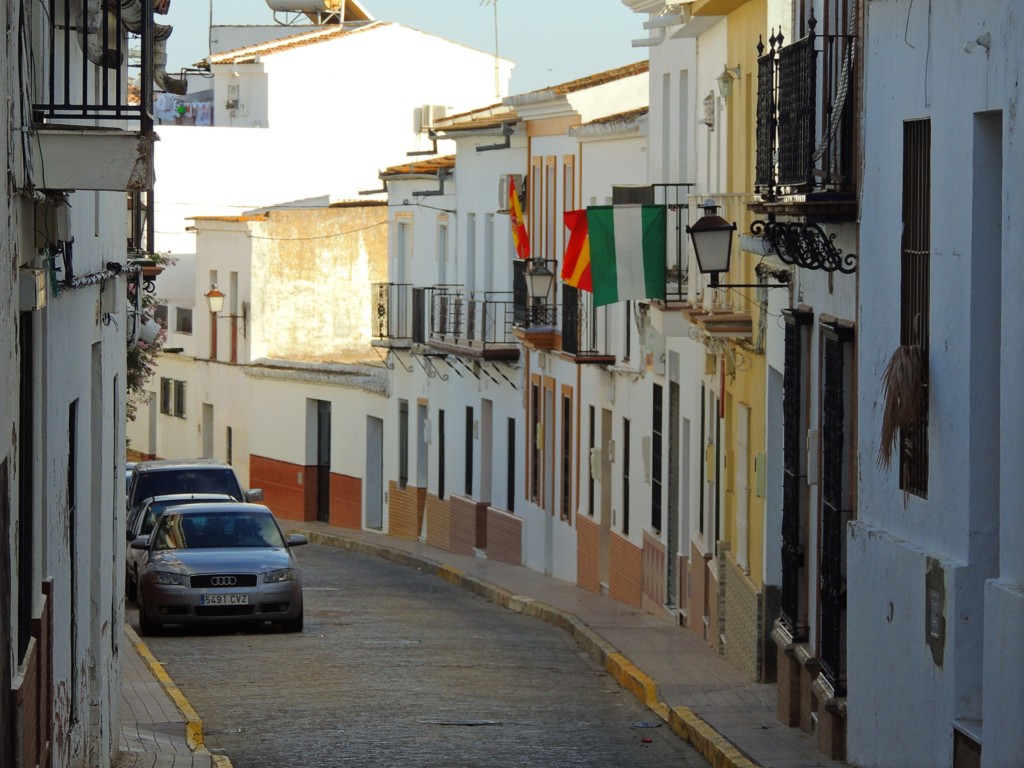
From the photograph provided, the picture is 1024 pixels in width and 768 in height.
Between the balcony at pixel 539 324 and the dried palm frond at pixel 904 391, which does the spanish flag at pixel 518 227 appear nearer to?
the balcony at pixel 539 324

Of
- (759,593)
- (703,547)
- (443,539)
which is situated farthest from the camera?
(443,539)

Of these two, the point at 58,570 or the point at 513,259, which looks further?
the point at 513,259

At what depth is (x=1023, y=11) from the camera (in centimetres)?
816

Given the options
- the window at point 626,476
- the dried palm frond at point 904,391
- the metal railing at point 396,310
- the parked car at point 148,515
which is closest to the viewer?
the dried palm frond at point 904,391

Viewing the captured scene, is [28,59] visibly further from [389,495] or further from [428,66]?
[428,66]

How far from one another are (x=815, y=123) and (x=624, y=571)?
1361cm

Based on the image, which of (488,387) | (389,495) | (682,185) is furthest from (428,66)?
(682,185)

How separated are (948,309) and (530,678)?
368 inches

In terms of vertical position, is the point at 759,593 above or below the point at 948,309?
below

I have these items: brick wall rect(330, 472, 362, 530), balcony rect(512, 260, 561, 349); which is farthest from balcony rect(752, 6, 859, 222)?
brick wall rect(330, 472, 362, 530)

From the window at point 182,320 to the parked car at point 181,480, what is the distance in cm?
2057

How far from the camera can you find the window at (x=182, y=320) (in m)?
49.0

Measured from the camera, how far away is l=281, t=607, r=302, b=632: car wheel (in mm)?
21781

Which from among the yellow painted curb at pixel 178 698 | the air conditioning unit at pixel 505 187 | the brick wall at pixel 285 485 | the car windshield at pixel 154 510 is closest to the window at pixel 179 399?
the brick wall at pixel 285 485
